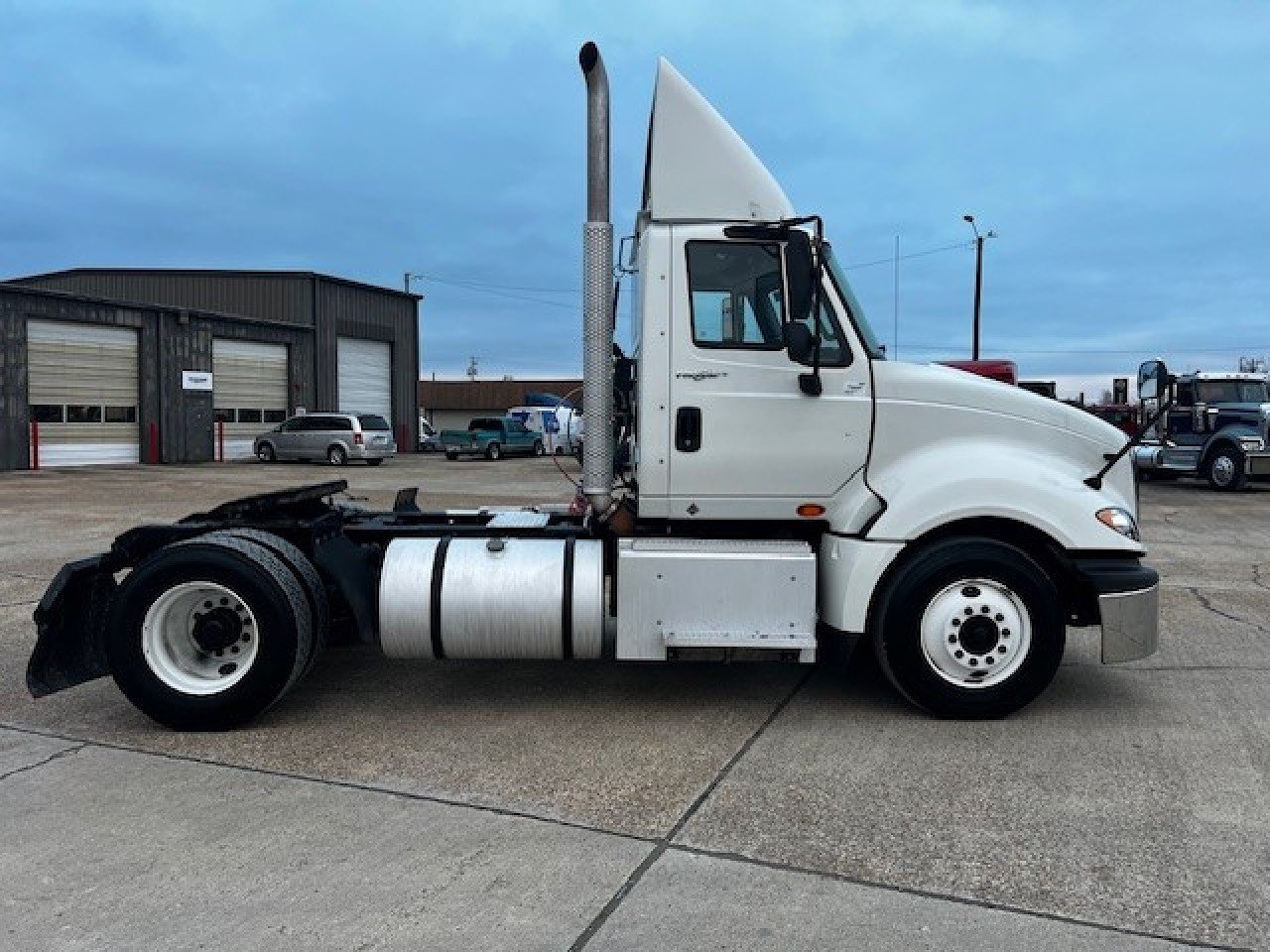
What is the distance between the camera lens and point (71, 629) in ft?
17.1

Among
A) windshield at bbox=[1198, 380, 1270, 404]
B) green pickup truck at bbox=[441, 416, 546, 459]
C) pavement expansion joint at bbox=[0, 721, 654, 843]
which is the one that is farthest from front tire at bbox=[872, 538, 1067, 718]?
green pickup truck at bbox=[441, 416, 546, 459]

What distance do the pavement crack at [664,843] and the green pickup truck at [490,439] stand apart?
33.0 m

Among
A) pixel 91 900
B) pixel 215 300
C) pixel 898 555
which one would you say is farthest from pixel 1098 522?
pixel 215 300

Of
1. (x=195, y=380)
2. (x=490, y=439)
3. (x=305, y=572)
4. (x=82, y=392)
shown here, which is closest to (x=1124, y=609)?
(x=305, y=572)

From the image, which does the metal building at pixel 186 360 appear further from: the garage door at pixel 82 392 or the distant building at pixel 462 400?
the distant building at pixel 462 400

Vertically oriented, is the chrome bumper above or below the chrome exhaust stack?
below

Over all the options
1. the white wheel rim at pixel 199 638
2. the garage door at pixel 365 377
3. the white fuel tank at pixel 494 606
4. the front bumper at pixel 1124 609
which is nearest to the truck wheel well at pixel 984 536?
the front bumper at pixel 1124 609

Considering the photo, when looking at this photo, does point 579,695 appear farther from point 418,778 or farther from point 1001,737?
point 1001,737

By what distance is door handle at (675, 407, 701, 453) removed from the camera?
5.32 m

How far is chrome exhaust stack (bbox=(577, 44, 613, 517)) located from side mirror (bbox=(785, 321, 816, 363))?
3.47 feet

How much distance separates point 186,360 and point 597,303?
30920 mm

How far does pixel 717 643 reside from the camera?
511 cm

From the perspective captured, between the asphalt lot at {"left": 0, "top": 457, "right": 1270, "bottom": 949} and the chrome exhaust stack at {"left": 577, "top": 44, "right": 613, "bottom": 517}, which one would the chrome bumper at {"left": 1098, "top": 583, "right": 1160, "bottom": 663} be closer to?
the asphalt lot at {"left": 0, "top": 457, "right": 1270, "bottom": 949}

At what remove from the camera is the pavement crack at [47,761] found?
14.6ft
